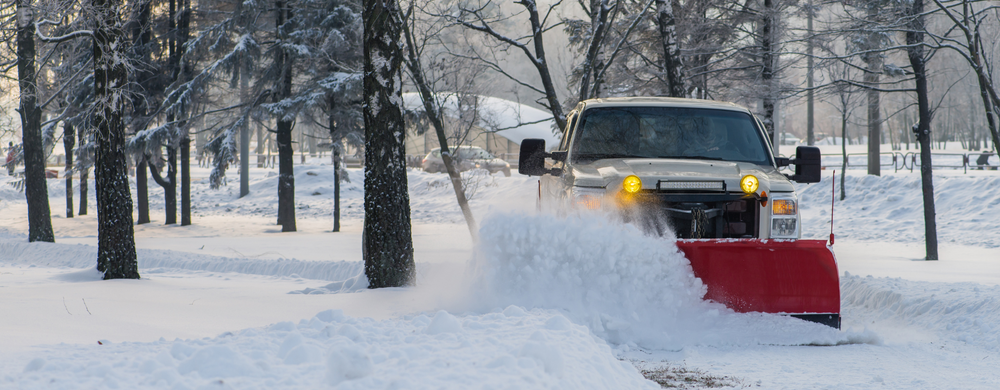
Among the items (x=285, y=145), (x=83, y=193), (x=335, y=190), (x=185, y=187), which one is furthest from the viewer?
(x=83, y=193)

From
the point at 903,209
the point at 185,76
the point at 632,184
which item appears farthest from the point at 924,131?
the point at 185,76

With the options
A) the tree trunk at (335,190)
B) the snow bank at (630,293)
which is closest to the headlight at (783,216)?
the snow bank at (630,293)

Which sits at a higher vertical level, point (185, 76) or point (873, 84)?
point (185, 76)

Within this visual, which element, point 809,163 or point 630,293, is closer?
point 630,293

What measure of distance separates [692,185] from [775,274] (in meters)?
0.89

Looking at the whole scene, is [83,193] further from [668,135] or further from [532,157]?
[668,135]

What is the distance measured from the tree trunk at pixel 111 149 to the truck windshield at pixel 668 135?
19.8 ft

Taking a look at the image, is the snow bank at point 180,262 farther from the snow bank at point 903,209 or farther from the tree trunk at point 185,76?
the snow bank at point 903,209

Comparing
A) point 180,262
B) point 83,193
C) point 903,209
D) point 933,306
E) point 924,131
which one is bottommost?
point 180,262

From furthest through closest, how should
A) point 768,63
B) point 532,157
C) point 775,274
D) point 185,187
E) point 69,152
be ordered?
point 69,152 → point 185,187 → point 768,63 → point 532,157 → point 775,274

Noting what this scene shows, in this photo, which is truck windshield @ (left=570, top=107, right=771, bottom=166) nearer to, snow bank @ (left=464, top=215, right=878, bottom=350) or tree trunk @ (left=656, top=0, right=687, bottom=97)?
snow bank @ (left=464, top=215, right=878, bottom=350)

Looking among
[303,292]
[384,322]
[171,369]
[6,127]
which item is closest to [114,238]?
[303,292]

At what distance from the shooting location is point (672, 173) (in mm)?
5453

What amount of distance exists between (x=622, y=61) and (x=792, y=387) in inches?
564
